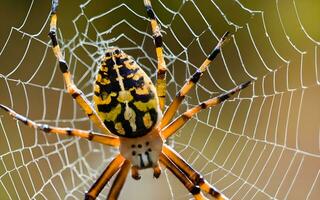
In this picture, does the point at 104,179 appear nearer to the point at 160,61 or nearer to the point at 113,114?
the point at 113,114

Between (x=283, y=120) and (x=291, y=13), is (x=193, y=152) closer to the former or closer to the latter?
(x=283, y=120)

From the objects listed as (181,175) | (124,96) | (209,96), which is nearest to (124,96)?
(124,96)

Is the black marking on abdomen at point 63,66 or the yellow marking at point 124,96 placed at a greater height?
the black marking on abdomen at point 63,66

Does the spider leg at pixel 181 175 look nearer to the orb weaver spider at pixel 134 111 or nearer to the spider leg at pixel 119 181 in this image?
the orb weaver spider at pixel 134 111

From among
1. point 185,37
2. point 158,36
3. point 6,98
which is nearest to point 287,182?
point 185,37

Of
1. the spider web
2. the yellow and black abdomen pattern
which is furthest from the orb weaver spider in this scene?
the spider web

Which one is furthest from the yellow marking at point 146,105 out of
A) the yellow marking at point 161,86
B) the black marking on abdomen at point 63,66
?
the black marking on abdomen at point 63,66
